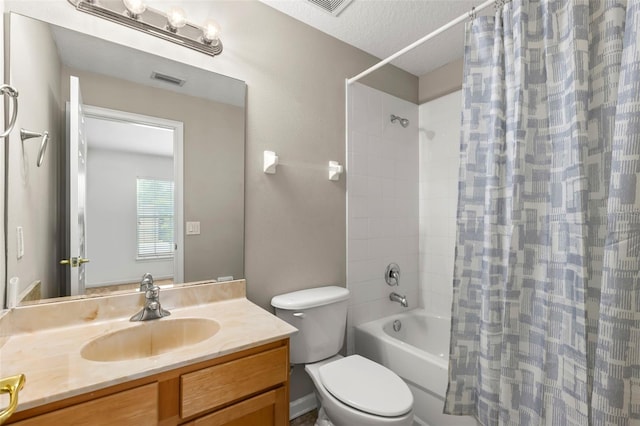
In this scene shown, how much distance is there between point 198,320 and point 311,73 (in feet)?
5.07

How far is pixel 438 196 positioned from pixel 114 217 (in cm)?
216

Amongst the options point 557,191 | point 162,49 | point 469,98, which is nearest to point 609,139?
point 557,191

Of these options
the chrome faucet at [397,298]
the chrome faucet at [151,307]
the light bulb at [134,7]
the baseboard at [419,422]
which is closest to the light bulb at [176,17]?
the light bulb at [134,7]

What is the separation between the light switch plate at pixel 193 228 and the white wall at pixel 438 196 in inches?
70.8

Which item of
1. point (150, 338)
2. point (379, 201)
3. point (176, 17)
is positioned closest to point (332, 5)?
point (176, 17)

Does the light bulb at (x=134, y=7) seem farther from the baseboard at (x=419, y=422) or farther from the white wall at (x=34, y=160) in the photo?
the baseboard at (x=419, y=422)

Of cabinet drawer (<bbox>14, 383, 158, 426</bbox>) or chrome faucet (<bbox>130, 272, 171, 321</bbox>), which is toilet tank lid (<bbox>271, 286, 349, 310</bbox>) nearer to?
chrome faucet (<bbox>130, 272, 171, 321</bbox>)

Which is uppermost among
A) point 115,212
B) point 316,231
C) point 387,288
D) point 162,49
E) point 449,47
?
point 449,47

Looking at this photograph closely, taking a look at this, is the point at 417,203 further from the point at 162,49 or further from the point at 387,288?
the point at 162,49

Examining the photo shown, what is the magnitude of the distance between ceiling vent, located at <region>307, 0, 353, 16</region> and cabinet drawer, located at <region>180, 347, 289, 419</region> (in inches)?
69.3

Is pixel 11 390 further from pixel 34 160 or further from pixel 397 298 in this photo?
pixel 397 298

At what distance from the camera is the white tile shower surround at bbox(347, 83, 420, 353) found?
7.03ft

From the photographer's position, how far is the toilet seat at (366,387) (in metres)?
1.28

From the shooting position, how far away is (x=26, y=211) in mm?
1123
